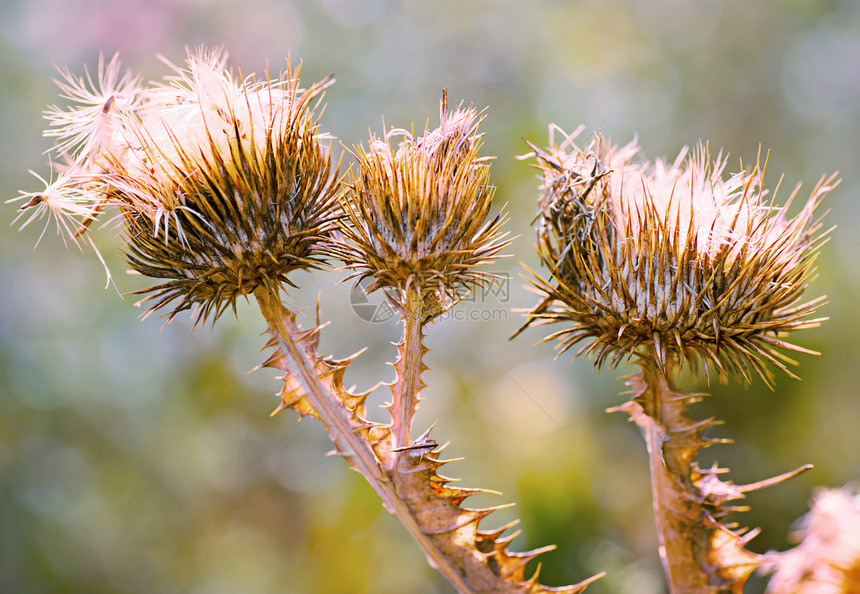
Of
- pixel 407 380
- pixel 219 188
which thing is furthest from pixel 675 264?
pixel 219 188

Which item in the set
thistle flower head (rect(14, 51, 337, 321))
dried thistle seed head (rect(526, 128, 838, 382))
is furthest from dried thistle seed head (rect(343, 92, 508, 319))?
dried thistle seed head (rect(526, 128, 838, 382))

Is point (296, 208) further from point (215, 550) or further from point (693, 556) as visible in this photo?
point (215, 550)

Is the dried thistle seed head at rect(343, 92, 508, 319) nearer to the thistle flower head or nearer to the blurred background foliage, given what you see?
the thistle flower head

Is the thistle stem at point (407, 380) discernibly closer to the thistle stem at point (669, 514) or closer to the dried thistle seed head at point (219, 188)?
the dried thistle seed head at point (219, 188)

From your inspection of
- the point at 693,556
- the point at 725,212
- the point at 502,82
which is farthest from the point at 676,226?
the point at 502,82

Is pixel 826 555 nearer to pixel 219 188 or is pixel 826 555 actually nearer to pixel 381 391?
pixel 219 188
